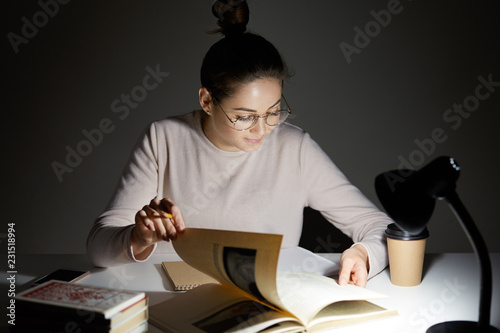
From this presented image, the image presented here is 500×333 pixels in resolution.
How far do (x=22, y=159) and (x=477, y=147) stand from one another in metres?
2.49

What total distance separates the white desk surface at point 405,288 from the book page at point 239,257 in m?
0.16

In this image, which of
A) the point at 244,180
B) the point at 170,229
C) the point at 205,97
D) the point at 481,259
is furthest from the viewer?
the point at 244,180

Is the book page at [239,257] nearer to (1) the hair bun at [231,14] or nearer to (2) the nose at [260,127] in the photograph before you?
(2) the nose at [260,127]

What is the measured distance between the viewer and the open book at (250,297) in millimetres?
967

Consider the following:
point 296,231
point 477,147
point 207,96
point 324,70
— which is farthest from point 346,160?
point 207,96

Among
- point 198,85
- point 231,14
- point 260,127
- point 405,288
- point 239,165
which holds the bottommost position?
point 405,288

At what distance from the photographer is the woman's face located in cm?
160

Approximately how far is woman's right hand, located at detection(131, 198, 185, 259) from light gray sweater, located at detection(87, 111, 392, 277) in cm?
45

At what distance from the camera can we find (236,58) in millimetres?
1645

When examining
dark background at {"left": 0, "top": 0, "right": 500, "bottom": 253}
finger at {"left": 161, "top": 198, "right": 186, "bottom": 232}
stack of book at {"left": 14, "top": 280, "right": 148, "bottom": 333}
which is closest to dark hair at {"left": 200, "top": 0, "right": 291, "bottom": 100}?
finger at {"left": 161, "top": 198, "right": 186, "bottom": 232}

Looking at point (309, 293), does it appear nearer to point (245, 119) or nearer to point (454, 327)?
point (454, 327)

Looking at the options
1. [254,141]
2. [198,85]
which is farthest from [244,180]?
[198,85]

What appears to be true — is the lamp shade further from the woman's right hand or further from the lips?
the lips

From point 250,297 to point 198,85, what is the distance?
6.31 ft
